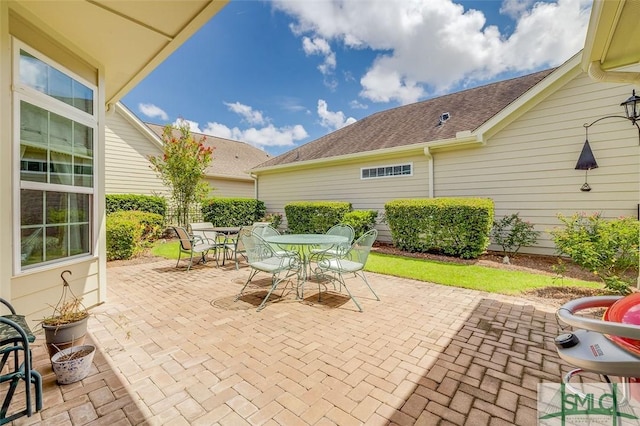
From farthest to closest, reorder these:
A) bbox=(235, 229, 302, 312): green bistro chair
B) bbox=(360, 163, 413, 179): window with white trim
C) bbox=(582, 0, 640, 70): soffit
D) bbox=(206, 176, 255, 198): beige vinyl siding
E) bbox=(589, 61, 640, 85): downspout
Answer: bbox=(206, 176, 255, 198): beige vinyl siding → bbox=(360, 163, 413, 179): window with white trim → bbox=(235, 229, 302, 312): green bistro chair → bbox=(589, 61, 640, 85): downspout → bbox=(582, 0, 640, 70): soffit

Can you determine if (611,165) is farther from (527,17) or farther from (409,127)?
(409,127)

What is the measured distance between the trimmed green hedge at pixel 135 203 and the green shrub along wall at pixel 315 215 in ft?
18.5

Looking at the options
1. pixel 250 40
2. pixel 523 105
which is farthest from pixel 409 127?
pixel 250 40

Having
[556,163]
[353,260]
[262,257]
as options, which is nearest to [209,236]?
[262,257]

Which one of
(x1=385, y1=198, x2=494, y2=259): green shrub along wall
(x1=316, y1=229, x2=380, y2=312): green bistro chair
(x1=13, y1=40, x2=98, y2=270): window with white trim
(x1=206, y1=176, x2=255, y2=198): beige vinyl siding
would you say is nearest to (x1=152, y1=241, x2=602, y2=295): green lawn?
(x1=385, y1=198, x2=494, y2=259): green shrub along wall

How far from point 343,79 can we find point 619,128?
10208 mm

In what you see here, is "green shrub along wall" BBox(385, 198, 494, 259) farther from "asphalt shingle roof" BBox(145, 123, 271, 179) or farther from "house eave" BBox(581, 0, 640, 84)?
"asphalt shingle roof" BBox(145, 123, 271, 179)

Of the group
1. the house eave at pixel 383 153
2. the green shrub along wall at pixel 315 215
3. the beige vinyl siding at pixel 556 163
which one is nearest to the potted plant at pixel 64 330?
the beige vinyl siding at pixel 556 163

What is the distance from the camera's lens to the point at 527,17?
25.1ft

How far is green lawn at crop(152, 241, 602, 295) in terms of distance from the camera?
4.85 metres

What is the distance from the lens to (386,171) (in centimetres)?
947

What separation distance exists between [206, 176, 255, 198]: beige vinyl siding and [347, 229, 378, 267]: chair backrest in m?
12.0

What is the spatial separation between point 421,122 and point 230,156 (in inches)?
490

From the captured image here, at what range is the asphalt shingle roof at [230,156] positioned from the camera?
15.7m
